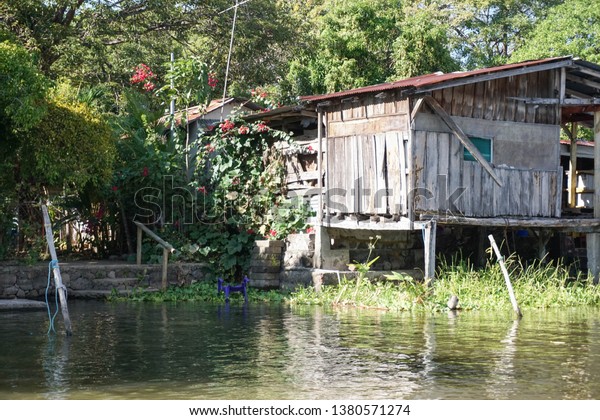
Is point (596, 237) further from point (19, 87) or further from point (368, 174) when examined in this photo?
point (19, 87)

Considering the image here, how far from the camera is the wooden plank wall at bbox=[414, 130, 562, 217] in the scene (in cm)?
1666

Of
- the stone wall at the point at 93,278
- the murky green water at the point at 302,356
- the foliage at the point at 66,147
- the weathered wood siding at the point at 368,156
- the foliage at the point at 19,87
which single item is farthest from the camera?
the stone wall at the point at 93,278

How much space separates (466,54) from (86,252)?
20595 mm

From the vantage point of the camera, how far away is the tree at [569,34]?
2917cm

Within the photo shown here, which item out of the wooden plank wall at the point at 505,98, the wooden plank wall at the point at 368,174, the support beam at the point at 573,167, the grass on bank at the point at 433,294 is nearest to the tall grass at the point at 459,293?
the grass on bank at the point at 433,294

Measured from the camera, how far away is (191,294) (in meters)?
17.8

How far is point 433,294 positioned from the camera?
51.7 ft

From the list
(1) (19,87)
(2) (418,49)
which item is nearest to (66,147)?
(1) (19,87)

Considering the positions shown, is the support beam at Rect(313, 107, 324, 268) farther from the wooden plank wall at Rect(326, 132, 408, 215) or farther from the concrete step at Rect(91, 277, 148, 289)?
the concrete step at Rect(91, 277, 148, 289)

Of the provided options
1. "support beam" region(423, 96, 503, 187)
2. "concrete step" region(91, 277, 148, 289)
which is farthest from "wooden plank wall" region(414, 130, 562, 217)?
"concrete step" region(91, 277, 148, 289)

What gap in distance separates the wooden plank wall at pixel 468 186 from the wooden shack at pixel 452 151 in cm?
2

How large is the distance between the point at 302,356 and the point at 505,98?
9354 millimetres

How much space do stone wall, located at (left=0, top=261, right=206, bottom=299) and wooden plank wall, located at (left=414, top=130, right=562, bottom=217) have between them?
5404mm

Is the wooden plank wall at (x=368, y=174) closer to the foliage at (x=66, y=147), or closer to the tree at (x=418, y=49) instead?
the foliage at (x=66, y=147)
